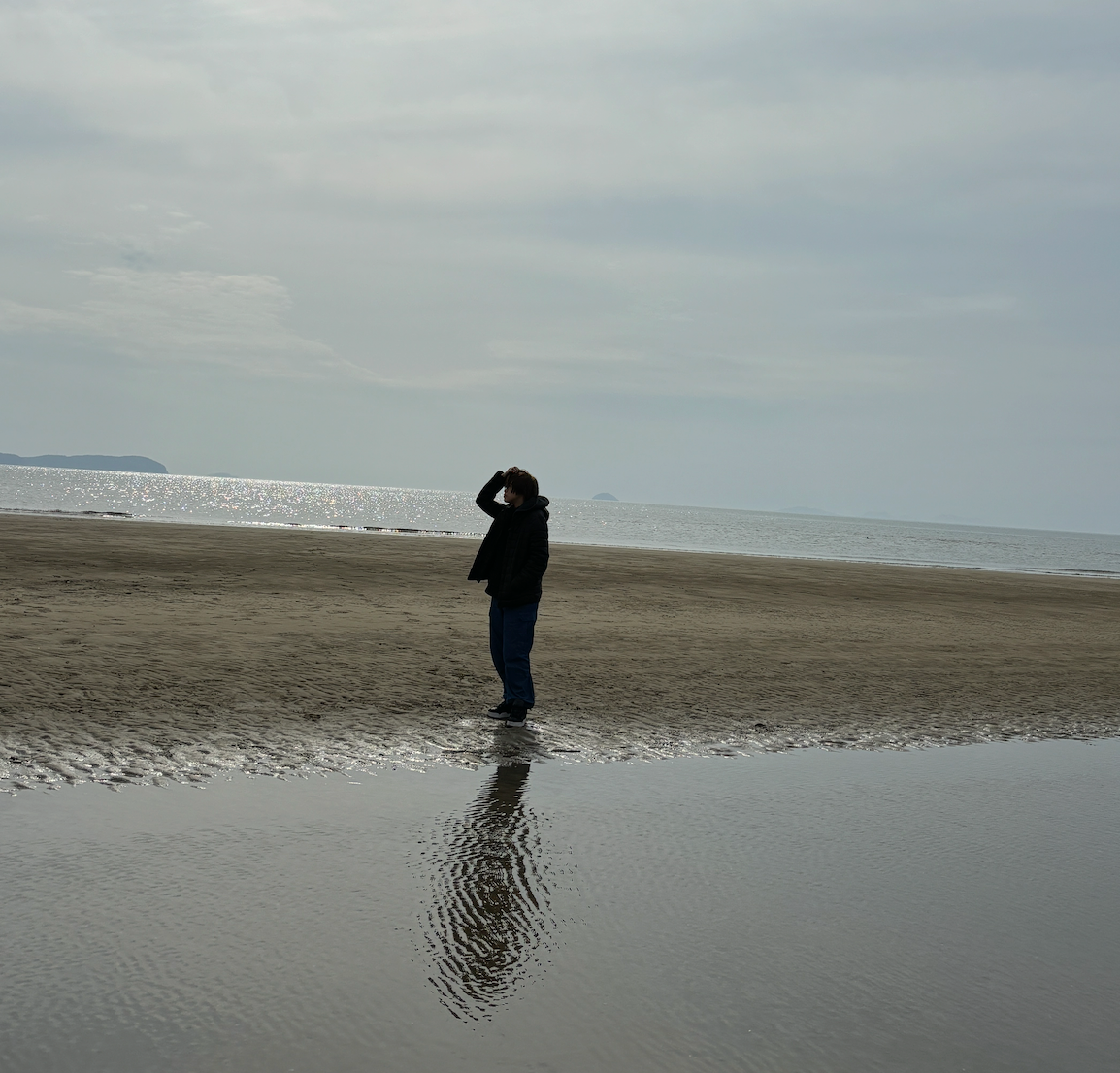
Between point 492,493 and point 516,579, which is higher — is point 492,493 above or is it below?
above

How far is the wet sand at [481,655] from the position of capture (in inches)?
301

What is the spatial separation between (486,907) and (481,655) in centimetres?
654

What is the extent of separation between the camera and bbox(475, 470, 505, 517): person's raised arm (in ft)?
26.8

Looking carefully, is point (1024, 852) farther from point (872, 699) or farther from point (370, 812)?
point (872, 699)

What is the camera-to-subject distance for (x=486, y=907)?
398cm

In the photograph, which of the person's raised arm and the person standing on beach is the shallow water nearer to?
the person standing on beach

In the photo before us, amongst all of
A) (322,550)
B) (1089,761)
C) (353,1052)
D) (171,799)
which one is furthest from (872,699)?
(322,550)

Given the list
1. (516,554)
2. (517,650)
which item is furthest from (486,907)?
(516,554)

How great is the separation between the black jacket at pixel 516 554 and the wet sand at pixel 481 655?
1.04 metres

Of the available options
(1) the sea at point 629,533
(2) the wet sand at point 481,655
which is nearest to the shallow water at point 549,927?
(2) the wet sand at point 481,655

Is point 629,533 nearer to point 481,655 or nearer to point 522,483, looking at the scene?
point 481,655

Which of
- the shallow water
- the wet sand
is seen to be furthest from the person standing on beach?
the shallow water

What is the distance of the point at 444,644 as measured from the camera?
11055mm

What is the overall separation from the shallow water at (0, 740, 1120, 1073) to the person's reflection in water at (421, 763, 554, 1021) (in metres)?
0.01
